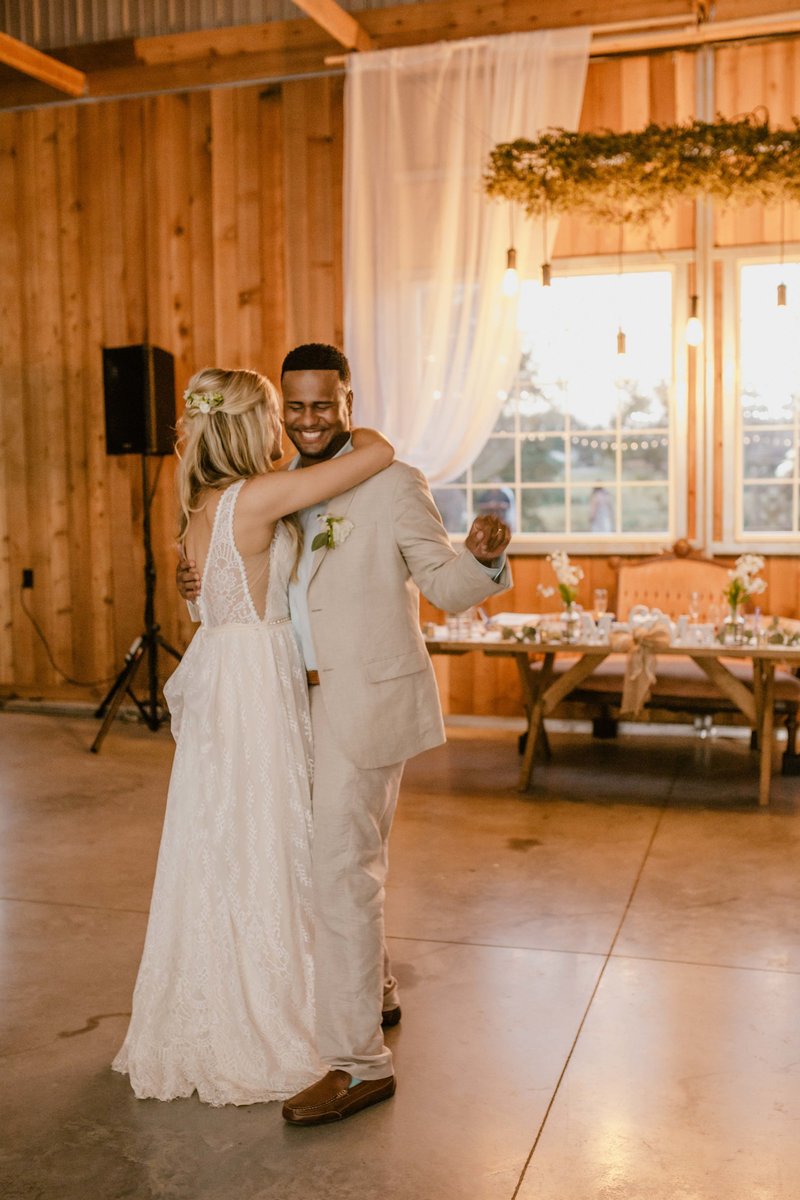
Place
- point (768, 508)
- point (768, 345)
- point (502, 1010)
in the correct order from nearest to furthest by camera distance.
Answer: point (502, 1010) < point (768, 345) < point (768, 508)

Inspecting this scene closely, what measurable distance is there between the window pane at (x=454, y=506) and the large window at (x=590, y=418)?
0.09 meters

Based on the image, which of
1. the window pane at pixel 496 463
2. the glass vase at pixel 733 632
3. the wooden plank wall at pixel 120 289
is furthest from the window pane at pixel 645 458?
the wooden plank wall at pixel 120 289

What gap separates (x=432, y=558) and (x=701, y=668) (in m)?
3.27

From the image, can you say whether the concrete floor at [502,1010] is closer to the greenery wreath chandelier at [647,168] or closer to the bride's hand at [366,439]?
the bride's hand at [366,439]

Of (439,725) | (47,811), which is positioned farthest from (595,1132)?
(47,811)

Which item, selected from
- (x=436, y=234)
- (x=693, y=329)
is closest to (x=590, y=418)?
(x=693, y=329)

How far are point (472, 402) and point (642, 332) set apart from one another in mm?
1061

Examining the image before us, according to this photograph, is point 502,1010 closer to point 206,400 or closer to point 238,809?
point 238,809

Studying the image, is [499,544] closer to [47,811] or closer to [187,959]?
[187,959]

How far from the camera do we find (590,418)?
739cm

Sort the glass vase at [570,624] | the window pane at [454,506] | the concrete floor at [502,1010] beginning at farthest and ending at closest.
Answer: the window pane at [454,506], the glass vase at [570,624], the concrete floor at [502,1010]

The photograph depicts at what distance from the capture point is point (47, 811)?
5.68 meters

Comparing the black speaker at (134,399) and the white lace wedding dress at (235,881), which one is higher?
the black speaker at (134,399)

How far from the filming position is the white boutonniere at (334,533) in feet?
9.36
